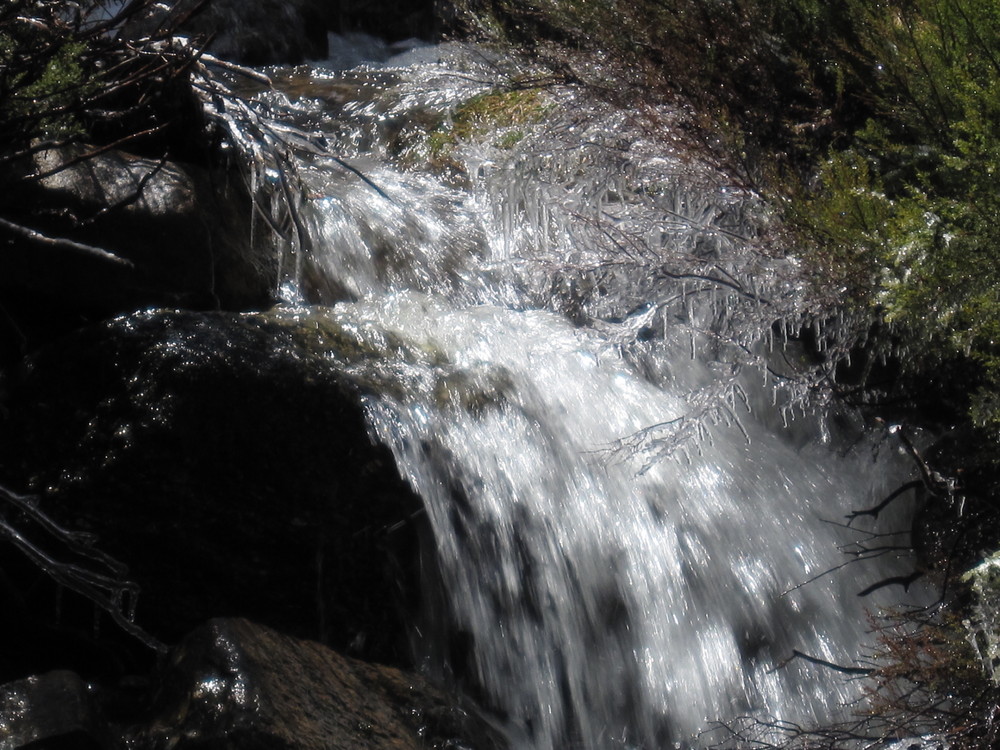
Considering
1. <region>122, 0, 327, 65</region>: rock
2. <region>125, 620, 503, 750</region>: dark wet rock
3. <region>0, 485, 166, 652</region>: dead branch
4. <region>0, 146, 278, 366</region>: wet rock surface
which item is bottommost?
<region>125, 620, 503, 750</region>: dark wet rock

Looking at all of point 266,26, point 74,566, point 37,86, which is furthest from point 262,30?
point 74,566

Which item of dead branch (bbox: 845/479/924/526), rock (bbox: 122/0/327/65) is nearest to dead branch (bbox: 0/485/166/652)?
dead branch (bbox: 845/479/924/526)

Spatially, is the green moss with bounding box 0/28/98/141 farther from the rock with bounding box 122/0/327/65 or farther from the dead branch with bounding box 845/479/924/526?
the rock with bounding box 122/0/327/65

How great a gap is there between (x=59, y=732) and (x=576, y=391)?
2319 millimetres

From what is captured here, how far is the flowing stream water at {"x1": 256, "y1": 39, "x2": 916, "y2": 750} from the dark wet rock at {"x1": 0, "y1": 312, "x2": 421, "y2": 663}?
17 centimetres

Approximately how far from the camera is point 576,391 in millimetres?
4305

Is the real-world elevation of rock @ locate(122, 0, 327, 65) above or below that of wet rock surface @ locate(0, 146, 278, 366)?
above

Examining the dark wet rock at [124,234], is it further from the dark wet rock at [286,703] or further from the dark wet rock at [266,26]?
the dark wet rock at [266,26]

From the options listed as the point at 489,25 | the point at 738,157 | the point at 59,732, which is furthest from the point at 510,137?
the point at 59,732

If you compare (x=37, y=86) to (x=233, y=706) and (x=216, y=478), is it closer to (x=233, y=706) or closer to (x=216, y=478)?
(x=216, y=478)

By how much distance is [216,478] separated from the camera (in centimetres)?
341

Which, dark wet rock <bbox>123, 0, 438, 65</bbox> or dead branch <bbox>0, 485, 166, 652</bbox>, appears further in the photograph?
dark wet rock <bbox>123, 0, 438, 65</bbox>

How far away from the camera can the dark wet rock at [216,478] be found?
10.9 ft

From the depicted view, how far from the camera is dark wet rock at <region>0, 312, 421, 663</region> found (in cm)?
333
